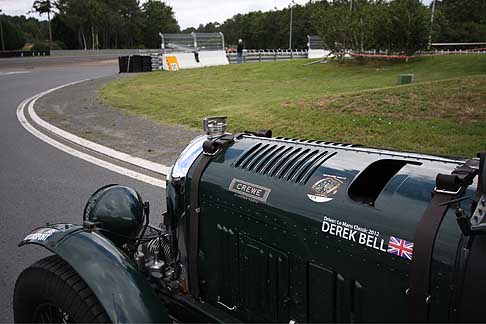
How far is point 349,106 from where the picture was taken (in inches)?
417

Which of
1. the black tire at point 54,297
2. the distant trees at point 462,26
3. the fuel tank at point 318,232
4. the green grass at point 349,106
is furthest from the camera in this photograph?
the distant trees at point 462,26

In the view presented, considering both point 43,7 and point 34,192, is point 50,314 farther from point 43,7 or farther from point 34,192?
point 43,7

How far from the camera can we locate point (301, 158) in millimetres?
2549

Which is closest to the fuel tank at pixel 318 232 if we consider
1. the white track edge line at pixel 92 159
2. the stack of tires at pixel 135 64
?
the white track edge line at pixel 92 159

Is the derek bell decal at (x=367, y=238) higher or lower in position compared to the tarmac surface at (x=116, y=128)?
higher

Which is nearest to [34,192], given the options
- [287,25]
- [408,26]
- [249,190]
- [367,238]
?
[249,190]

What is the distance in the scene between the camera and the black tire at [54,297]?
7.67ft

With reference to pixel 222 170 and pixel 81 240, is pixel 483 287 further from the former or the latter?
pixel 81 240

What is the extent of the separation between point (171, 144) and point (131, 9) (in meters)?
105

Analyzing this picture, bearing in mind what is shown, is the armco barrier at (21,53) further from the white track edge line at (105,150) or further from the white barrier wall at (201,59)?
the white track edge line at (105,150)

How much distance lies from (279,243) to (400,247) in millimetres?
711

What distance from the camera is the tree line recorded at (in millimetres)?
23719

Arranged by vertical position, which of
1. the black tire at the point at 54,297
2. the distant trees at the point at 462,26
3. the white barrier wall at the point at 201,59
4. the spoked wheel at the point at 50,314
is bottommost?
the spoked wheel at the point at 50,314

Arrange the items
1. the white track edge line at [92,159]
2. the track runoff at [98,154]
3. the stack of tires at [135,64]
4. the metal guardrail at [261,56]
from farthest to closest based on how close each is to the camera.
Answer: the metal guardrail at [261,56]
the stack of tires at [135,64]
the track runoff at [98,154]
the white track edge line at [92,159]
